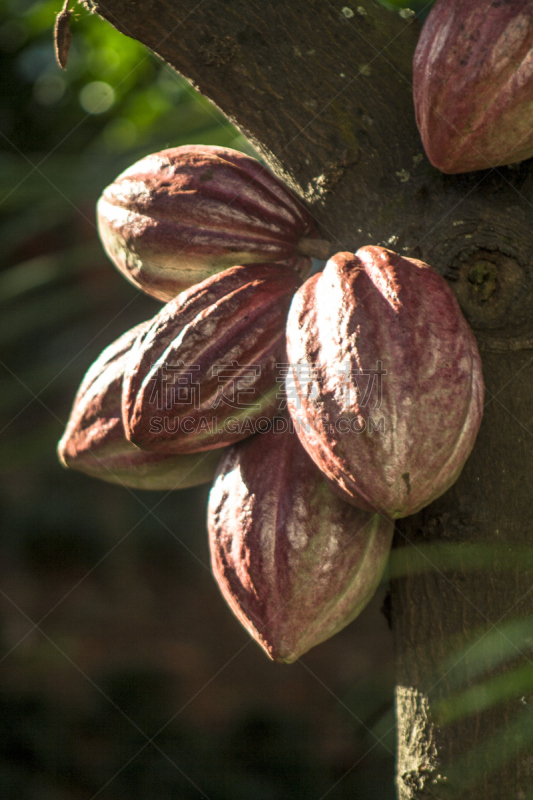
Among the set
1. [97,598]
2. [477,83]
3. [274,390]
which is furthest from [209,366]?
[97,598]

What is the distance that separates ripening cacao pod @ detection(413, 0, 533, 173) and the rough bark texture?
0.05 meters

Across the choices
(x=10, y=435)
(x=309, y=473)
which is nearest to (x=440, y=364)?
(x=309, y=473)

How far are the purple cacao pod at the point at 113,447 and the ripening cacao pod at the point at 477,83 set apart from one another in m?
0.37

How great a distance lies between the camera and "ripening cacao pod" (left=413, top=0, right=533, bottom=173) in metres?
0.62

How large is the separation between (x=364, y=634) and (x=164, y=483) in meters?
1.16

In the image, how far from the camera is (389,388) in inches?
23.3

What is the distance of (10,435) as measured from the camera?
1.73 m

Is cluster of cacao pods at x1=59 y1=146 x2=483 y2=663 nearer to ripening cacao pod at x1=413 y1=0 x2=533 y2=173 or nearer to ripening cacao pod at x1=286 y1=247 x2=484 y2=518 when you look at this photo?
ripening cacao pod at x1=286 y1=247 x2=484 y2=518

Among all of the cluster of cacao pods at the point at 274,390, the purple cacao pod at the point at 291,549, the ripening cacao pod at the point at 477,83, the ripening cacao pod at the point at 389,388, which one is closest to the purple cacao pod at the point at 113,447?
the cluster of cacao pods at the point at 274,390

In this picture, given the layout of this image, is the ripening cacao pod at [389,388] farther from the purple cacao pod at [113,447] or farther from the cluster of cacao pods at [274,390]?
the purple cacao pod at [113,447]

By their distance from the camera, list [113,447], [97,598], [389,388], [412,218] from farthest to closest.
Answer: [97,598] < [113,447] < [412,218] < [389,388]

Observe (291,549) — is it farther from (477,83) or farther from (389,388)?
(477,83)

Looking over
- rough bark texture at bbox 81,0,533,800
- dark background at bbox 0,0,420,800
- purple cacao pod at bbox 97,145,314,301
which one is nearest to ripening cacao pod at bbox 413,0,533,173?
rough bark texture at bbox 81,0,533,800

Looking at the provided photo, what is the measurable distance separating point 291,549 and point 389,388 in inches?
7.5
